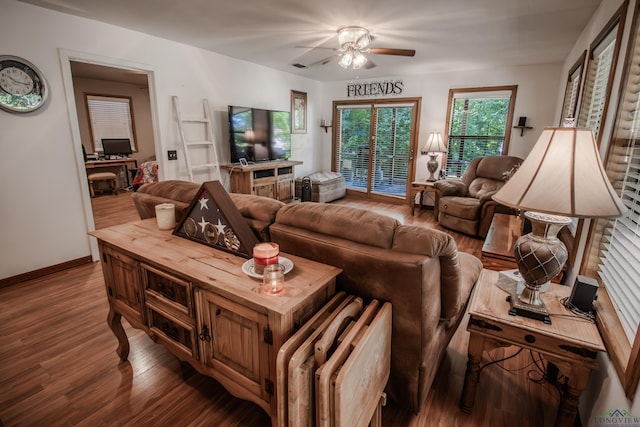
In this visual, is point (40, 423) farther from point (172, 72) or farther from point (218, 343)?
point (172, 72)

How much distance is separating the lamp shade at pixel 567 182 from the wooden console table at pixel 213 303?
819 mm

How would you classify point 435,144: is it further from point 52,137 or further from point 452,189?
point 52,137

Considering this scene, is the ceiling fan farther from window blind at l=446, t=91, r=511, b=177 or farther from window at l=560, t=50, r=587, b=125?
window blind at l=446, t=91, r=511, b=177

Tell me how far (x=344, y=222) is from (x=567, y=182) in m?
0.85

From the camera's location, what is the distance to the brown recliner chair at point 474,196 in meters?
4.10

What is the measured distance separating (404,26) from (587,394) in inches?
124

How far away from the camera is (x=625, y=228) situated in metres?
1.35

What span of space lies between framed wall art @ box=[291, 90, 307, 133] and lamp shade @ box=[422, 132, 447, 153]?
7.99 feet

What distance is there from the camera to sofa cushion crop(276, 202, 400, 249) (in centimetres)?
132

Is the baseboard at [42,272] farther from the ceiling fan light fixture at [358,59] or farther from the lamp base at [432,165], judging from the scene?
the lamp base at [432,165]

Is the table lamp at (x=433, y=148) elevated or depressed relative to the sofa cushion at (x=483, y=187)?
elevated

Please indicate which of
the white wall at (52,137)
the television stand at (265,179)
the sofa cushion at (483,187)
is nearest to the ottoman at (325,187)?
the television stand at (265,179)

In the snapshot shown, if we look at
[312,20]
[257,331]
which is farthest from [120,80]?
[257,331]

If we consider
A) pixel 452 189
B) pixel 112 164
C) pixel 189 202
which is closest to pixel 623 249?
pixel 189 202
